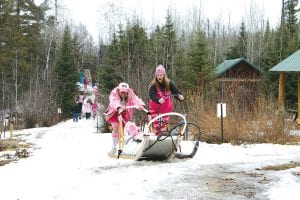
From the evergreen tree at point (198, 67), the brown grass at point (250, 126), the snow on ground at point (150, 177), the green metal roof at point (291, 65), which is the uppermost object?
the evergreen tree at point (198, 67)

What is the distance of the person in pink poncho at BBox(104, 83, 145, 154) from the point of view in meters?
8.97

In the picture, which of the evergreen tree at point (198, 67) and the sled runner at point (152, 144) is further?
the evergreen tree at point (198, 67)

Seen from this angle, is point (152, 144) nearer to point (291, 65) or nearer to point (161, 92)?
point (161, 92)

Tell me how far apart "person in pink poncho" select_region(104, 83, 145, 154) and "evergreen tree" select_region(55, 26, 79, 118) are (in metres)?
35.4

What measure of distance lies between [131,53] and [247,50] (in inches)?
1095

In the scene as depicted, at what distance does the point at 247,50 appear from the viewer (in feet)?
189

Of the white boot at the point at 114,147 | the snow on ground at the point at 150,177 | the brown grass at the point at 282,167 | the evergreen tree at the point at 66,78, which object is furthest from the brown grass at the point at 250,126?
the evergreen tree at the point at 66,78

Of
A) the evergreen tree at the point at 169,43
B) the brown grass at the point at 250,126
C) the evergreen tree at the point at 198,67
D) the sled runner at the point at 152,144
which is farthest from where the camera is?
the evergreen tree at the point at 169,43

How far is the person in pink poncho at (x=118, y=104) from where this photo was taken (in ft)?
29.4

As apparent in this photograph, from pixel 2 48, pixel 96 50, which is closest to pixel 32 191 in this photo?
pixel 2 48

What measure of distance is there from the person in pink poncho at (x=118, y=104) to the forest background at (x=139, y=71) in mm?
3085

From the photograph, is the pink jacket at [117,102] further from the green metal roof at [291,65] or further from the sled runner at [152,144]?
the green metal roof at [291,65]

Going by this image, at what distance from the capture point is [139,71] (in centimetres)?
2266

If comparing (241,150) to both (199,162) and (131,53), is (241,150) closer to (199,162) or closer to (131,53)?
(199,162)
